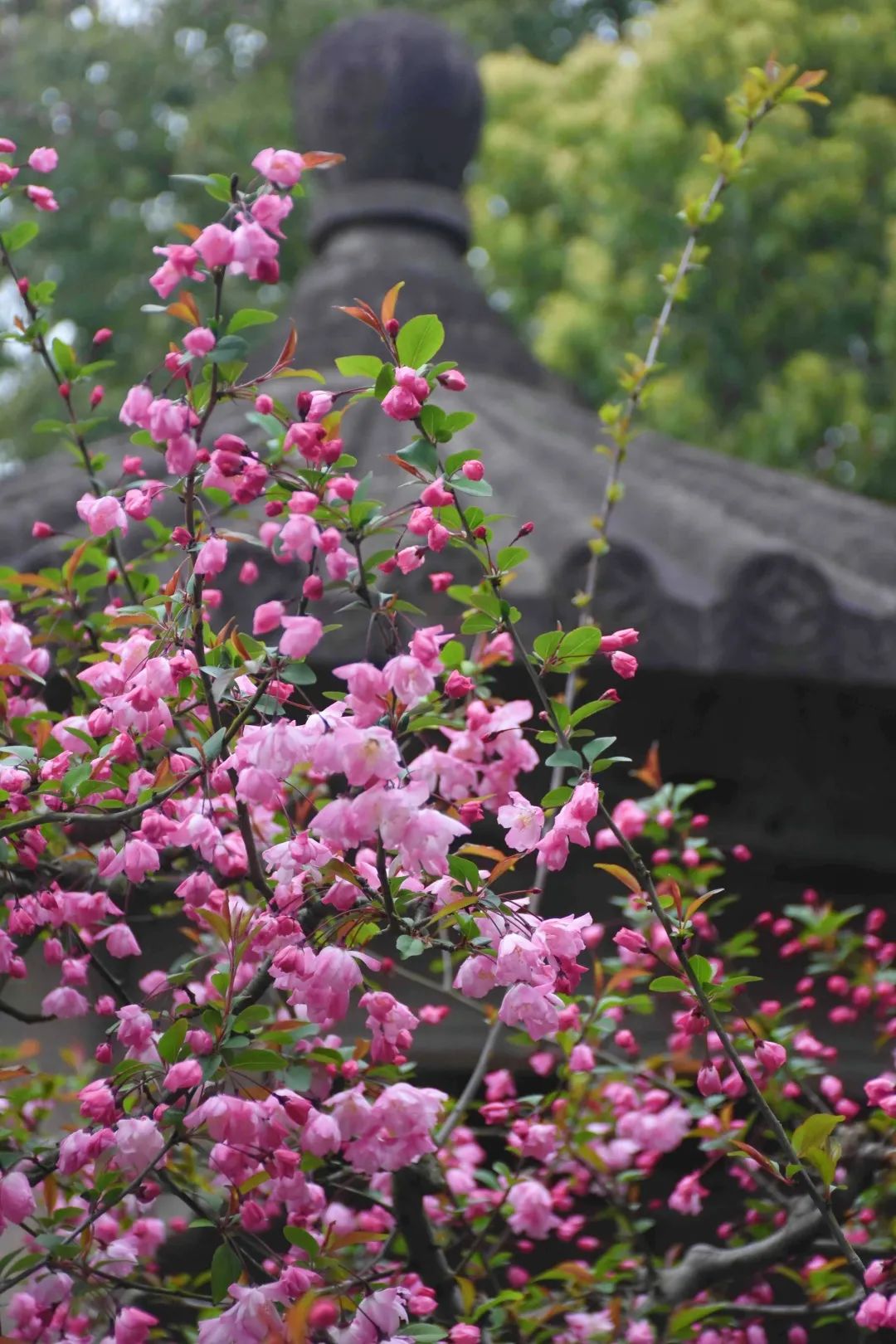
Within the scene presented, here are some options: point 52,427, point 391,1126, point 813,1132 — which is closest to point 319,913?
point 391,1126

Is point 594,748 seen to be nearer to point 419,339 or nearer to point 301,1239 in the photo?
point 419,339

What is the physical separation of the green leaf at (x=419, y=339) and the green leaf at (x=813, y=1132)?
63 cm

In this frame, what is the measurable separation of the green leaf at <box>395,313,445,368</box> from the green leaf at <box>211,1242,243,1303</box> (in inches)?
26.6

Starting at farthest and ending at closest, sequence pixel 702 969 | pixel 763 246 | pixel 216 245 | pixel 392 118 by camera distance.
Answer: pixel 763 246, pixel 392 118, pixel 702 969, pixel 216 245

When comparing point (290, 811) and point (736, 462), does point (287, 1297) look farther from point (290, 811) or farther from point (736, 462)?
point (736, 462)

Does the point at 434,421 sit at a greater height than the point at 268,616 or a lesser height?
greater

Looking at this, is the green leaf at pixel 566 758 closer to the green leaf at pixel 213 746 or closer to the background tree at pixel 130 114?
the green leaf at pixel 213 746

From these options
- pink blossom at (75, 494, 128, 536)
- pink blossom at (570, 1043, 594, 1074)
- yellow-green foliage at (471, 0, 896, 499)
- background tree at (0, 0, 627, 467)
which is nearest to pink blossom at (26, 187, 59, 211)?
pink blossom at (75, 494, 128, 536)

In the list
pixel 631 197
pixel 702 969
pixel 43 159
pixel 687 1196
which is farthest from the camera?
pixel 631 197

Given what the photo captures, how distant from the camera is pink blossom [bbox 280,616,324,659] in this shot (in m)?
0.94

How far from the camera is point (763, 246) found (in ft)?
24.1

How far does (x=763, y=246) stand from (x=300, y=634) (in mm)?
7033

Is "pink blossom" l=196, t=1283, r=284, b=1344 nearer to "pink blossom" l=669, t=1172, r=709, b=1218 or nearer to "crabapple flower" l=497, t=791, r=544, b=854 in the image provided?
"crabapple flower" l=497, t=791, r=544, b=854

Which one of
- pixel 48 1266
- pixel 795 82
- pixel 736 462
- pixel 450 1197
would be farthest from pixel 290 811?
pixel 736 462
